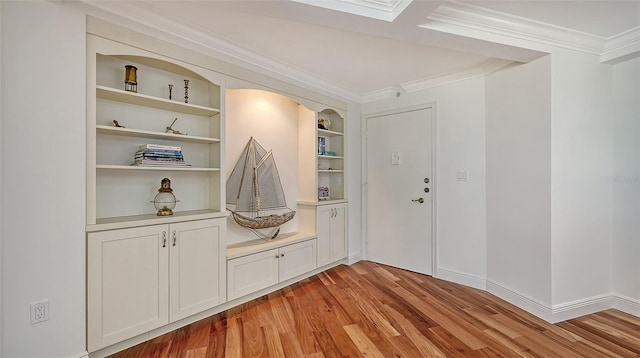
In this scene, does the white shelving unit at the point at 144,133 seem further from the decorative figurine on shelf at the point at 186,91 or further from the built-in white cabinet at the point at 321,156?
the built-in white cabinet at the point at 321,156

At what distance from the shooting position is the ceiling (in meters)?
1.74

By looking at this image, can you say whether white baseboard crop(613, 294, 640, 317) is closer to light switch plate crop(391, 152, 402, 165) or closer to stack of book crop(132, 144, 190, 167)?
light switch plate crop(391, 152, 402, 165)

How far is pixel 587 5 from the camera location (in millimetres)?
1829

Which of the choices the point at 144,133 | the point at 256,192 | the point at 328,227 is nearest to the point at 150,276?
the point at 144,133

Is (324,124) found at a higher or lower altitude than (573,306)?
higher

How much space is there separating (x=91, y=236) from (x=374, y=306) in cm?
221

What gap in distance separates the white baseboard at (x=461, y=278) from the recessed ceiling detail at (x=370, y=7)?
8.72 ft

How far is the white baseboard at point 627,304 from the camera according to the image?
2318 mm

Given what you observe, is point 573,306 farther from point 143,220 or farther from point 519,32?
point 143,220

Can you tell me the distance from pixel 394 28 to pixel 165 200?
2.09 metres

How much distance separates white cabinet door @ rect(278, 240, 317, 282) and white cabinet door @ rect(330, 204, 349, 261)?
37cm

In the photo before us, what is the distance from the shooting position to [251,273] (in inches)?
101

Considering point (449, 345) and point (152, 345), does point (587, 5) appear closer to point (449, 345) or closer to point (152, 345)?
point (449, 345)

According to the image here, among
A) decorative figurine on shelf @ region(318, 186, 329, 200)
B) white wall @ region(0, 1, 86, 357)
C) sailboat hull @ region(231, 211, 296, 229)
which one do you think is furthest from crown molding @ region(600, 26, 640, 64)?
white wall @ region(0, 1, 86, 357)
